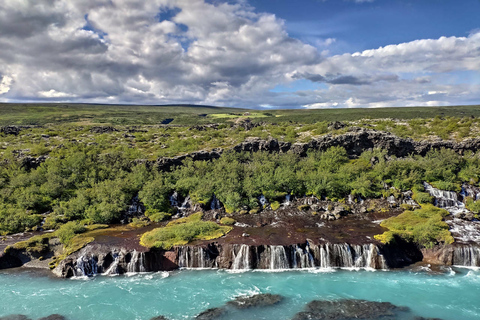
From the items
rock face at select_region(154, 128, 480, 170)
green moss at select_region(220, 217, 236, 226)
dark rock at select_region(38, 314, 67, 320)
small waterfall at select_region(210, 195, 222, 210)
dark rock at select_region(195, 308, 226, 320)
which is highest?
rock face at select_region(154, 128, 480, 170)

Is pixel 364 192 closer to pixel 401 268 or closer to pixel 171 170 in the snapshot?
pixel 401 268

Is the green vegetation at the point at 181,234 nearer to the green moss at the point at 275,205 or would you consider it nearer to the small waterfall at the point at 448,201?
the green moss at the point at 275,205

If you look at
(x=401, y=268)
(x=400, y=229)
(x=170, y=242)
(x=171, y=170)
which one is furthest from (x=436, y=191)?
(x=171, y=170)

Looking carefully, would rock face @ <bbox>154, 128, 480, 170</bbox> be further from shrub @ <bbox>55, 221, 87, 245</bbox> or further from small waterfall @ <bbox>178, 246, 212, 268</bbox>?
small waterfall @ <bbox>178, 246, 212, 268</bbox>

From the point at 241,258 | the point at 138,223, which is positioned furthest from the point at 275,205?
the point at 138,223

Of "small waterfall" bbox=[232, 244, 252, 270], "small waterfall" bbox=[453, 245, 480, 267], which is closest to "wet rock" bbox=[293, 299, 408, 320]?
"small waterfall" bbox=[232, 244, 252, 270]

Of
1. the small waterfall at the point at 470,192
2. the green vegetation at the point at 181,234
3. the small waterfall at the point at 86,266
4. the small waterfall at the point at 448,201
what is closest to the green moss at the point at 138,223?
the green vegetation at the point at 181,234
